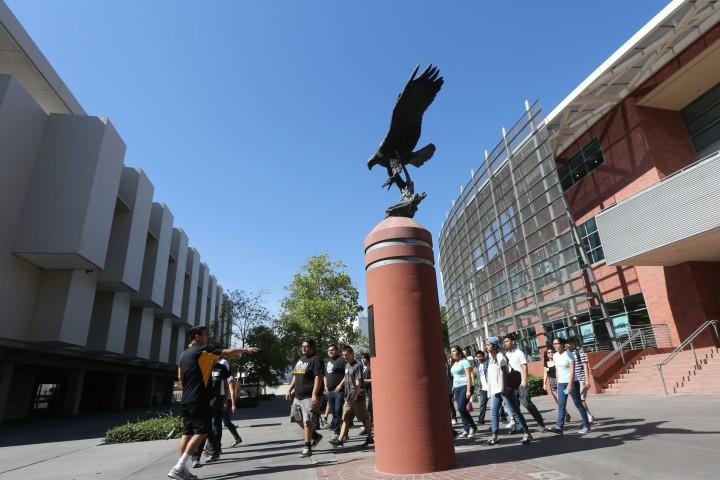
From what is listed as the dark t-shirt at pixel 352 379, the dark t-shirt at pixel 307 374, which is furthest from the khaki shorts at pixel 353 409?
the dark t-shirt at pixel 307 374

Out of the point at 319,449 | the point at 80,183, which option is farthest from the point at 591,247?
the point at 80,183

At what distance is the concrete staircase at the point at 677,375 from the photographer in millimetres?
12062

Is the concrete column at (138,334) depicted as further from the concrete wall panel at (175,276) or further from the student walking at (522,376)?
the student walking at (522,376)

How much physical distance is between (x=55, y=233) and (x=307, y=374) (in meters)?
17.1

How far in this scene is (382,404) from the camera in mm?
4914

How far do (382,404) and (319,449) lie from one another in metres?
2.77

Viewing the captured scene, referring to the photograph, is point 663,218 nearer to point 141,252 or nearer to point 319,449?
point 319,449

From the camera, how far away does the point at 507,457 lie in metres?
5.13

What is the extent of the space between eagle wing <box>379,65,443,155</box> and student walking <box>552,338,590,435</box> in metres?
4.27

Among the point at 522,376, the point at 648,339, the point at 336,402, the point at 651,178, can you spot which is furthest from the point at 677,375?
the point at 336,402

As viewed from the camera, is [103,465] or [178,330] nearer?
[103,465]

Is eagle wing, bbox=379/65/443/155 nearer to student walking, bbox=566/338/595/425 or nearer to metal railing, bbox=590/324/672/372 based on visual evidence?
student walking, bbox=566/338/595/425

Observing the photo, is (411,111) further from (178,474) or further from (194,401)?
(178,474)

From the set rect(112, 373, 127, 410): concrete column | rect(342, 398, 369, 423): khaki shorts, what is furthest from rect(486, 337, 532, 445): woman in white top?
rect(112, 373, 127, 410): concrete column
